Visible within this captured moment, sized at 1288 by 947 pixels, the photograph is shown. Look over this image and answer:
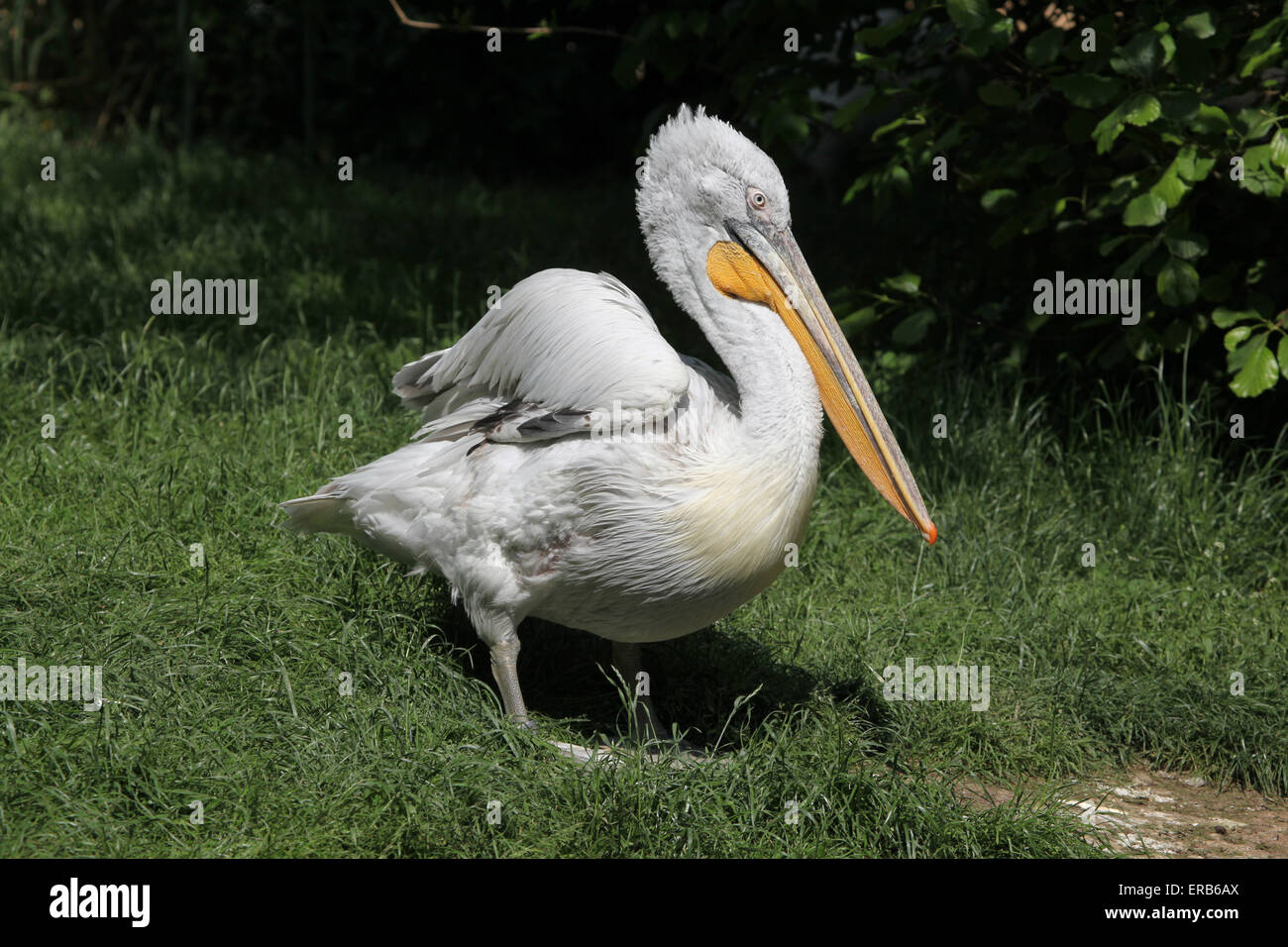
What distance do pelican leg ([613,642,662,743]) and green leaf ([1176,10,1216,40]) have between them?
9.48ft

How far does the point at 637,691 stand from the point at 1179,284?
102 inches

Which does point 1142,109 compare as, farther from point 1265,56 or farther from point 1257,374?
point 1257,374

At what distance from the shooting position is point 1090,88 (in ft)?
15.2

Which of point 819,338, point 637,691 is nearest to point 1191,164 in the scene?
point 819,338

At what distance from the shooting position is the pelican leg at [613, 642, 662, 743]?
155 inches

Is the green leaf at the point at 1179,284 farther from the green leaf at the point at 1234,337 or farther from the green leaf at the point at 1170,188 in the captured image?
the green leaf at the point at 1170,188

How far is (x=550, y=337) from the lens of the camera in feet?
12.6

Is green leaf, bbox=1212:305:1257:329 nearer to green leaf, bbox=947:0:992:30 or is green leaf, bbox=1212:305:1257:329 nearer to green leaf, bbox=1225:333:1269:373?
green leaf, bbox=1225:333:1269:373

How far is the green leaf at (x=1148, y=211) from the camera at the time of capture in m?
4.54

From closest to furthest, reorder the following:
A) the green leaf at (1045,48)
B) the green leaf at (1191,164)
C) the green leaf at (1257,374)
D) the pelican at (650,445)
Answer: the pelican at (650,445) → the green leaf at (1191,164) → the green leaf at (1257,374) → the green leaf at (1045,48)

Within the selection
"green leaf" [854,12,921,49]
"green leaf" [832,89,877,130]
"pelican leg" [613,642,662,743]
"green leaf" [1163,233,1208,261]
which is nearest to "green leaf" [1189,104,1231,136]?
"green leaf" [1163,233,1208,261]

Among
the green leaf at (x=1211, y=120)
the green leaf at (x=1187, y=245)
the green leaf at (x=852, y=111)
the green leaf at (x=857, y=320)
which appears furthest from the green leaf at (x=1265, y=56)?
the green leaf at (x=857, y=320)

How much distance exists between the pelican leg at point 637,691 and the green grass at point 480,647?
17cm
